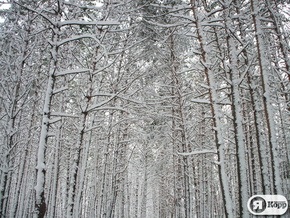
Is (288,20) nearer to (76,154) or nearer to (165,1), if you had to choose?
(165,1)

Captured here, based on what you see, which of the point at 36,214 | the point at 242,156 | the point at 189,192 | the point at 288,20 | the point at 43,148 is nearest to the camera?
the point at 36,214

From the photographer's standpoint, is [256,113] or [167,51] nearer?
[256,113]

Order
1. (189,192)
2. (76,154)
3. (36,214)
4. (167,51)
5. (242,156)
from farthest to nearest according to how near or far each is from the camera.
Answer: (167,51), (189,192), (76,154), (242,156), (36,214)

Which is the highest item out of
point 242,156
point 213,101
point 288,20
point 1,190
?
point 288,20

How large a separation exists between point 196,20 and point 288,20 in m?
4.06

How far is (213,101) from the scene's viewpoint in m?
6.23

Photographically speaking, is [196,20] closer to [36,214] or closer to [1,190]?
[36,214]

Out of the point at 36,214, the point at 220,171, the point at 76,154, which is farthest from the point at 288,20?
the point at 36,214

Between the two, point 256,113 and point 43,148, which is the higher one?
point 256,113

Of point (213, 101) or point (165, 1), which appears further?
point (165, 1)

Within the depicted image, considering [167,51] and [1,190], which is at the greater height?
A: [167,51]

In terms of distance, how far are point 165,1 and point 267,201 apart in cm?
743

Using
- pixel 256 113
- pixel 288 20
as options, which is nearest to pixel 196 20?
pixel 256 113

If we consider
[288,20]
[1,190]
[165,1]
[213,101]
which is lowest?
[1,190]
